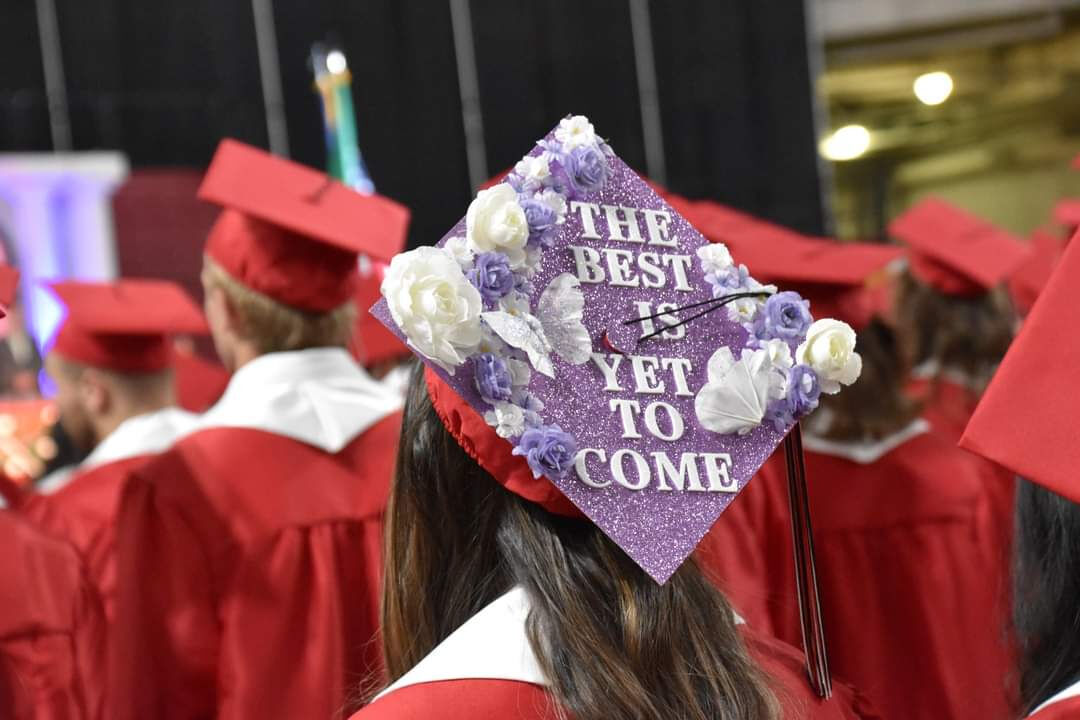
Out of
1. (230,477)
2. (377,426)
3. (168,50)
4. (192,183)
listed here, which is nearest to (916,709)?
(377,426)

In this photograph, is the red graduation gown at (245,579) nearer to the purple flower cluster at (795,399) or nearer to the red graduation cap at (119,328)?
the red graduation cap at (119,328)

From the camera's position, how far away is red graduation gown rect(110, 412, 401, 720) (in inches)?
95.3

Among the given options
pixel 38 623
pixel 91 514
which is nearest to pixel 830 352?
pixel 38 623

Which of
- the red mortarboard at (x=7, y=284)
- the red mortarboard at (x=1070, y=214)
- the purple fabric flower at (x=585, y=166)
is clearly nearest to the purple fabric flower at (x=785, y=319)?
the purple fabric flower at (x=585, y=166)

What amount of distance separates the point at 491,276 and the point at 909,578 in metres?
2.04

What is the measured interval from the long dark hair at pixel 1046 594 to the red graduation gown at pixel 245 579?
1.20 m

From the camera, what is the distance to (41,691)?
2.04 metres

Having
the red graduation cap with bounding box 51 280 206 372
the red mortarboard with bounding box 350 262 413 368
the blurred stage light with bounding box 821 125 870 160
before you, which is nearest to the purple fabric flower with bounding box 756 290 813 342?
the red graduation cap with bounding box 51 280 206 372

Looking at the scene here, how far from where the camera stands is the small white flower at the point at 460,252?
1246mm

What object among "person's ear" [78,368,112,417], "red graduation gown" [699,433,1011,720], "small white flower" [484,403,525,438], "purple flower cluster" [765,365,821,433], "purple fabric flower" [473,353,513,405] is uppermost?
"purple fabric flower" [473,353,513,405]

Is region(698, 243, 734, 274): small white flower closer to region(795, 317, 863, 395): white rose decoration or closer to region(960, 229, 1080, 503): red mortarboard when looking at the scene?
region(795, 317, 863, 395): white rose decoration

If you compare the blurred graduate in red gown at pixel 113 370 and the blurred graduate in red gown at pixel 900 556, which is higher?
the blurred graduate in red gown at pixel 113 370

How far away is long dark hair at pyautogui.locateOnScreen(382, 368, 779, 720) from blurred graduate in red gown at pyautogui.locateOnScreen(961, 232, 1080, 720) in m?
0.31

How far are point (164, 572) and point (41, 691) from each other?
42cm
